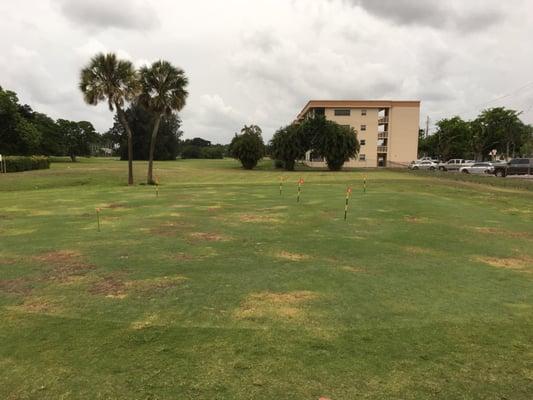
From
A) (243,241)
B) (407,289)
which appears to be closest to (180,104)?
(243,241)

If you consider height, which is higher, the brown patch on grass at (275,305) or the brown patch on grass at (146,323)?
the brown patch on grass at (275,305)

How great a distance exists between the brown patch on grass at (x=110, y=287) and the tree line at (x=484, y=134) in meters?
86.7

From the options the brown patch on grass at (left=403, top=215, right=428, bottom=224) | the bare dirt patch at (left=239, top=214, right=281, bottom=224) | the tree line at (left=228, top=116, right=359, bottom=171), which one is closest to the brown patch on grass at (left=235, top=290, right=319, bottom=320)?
the bare dirt patch at (left=239, top=214, right=281, bottom=224)

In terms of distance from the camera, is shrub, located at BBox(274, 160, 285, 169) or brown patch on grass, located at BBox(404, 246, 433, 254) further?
shrub, located at BBox(274, 160, 285, 169)

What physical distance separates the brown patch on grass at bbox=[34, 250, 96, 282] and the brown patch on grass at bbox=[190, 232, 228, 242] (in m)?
2.74

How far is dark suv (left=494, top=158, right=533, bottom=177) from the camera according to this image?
41469 millimetres

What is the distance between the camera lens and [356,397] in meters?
3.67

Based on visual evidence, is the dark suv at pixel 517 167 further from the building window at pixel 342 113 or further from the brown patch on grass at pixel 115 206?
the brown patch on grass at pixel 115 206

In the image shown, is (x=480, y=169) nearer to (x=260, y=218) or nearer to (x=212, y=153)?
(x=260, y=218)

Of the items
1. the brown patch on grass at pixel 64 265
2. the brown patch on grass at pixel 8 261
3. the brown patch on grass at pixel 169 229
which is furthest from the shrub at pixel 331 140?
the brown patch on grass at pixel 8 261

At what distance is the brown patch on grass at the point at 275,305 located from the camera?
5.52 metres

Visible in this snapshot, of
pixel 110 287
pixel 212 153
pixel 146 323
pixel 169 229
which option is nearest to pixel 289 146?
pixel 169 229

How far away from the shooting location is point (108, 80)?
3058cm

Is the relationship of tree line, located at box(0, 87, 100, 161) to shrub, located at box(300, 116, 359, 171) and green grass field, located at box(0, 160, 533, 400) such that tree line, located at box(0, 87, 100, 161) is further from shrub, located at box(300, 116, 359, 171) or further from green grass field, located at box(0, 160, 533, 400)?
green grass field, located at box(0, 160, 533, 400)
